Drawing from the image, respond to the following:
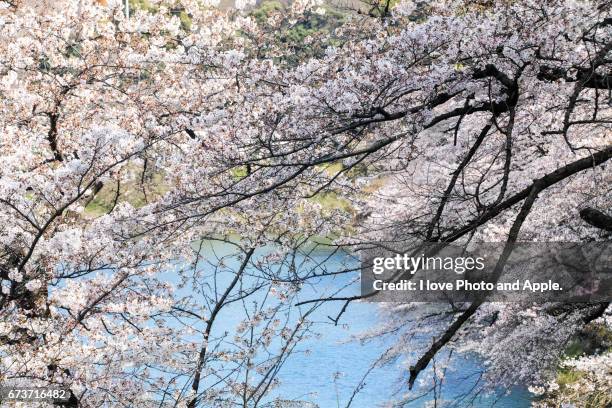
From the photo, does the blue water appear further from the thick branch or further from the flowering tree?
the thick branch

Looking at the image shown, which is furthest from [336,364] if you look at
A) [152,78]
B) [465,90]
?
[465,90]

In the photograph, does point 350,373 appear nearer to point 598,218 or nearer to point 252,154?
point 252,154

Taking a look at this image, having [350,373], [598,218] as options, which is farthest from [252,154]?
[350,373]

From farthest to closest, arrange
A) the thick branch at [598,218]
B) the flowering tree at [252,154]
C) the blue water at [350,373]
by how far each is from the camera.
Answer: the blue water at [350,373] < the thick branch at [598,218] < the flowering tree at [252,154]

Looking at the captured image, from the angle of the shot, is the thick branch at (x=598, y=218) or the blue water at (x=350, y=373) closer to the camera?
the thick branch at (x=598, y=218)

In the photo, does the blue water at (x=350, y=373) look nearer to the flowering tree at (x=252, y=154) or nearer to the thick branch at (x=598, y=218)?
the flowering tree at (x=252, y=154)

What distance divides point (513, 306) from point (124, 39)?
4694 mm

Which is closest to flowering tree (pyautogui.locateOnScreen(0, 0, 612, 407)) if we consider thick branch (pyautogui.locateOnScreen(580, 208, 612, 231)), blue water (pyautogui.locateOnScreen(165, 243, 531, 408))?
thick branch (pyautogui.locateOnScreen(580, 208, 612, 231))

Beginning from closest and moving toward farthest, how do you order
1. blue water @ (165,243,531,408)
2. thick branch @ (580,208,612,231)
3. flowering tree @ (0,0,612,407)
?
flowering tree @ (0,0,612,407), thick branch @ (580,208,612,231), blue water @ (165,243,531,408)

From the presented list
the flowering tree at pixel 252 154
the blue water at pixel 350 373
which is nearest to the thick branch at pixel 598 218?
the flowering tree at pixel 252 154

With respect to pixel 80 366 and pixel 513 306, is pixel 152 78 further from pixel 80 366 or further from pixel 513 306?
pixel 513 306

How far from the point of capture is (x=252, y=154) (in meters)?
3.93

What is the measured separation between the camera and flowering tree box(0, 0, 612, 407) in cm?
330

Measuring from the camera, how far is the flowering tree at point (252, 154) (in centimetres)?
330
